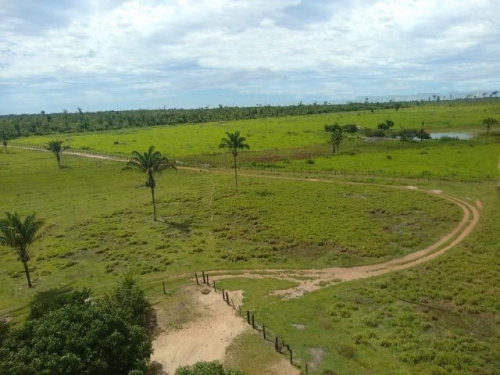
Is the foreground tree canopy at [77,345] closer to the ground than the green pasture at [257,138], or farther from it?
closer to the ground

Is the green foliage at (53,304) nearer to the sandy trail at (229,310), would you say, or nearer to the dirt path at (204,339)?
the dirt path at (204,339)

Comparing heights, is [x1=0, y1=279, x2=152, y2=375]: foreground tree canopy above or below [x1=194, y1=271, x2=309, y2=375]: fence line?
above

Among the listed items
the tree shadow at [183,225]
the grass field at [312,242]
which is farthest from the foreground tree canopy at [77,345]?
the tree shadow at [183,225]

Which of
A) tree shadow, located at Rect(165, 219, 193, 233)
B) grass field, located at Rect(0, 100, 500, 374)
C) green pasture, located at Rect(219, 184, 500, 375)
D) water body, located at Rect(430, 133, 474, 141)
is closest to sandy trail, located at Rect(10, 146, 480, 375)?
grass field, located at Rect(0, 100, 500, 374)

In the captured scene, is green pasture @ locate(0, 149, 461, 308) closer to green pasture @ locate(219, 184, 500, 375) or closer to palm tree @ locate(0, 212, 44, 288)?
palm tree @ locate(0, 212, 44, 288)

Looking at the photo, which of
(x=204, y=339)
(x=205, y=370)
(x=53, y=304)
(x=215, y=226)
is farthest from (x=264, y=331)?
(x=215, y=226)

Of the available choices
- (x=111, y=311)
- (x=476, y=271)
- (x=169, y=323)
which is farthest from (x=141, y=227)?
(x=476, y=271)

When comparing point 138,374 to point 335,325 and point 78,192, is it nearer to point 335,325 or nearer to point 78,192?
point 335,325
